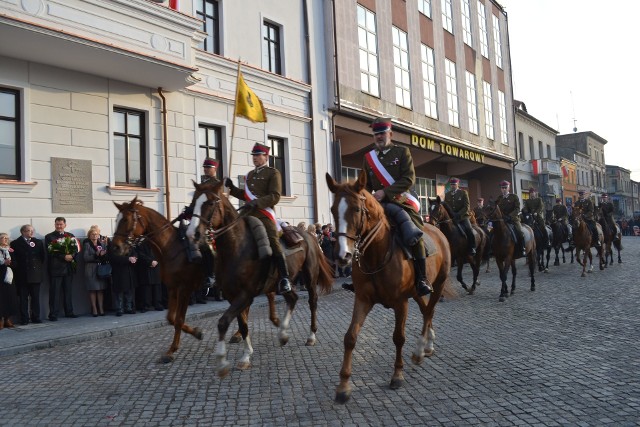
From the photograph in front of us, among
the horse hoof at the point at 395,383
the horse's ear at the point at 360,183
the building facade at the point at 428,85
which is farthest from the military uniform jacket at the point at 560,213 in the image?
the horse's ear at the point at 360,183

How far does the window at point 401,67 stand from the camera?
75.4ft

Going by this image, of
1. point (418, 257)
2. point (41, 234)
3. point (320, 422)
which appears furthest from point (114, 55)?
point (320, 422)

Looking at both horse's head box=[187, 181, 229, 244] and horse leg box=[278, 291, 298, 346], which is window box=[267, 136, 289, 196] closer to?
horse leg box=[278, 291, 298, 346]

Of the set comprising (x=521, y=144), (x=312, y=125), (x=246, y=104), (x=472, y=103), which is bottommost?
(x=246, y=104)

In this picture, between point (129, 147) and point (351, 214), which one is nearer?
point (351, 214)

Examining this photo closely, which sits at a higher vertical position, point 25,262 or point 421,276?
point 25,262

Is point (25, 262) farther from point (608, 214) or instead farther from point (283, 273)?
point (608, 214)

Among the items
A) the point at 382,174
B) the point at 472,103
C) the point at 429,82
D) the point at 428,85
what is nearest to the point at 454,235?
the point at 382,174

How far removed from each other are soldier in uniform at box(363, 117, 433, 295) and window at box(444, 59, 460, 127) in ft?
73.5

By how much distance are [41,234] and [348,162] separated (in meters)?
13.6

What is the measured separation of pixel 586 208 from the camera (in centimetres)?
1756

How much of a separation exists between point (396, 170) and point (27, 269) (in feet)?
25.9

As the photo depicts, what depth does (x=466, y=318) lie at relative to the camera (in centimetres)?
922

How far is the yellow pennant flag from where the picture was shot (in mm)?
12829
